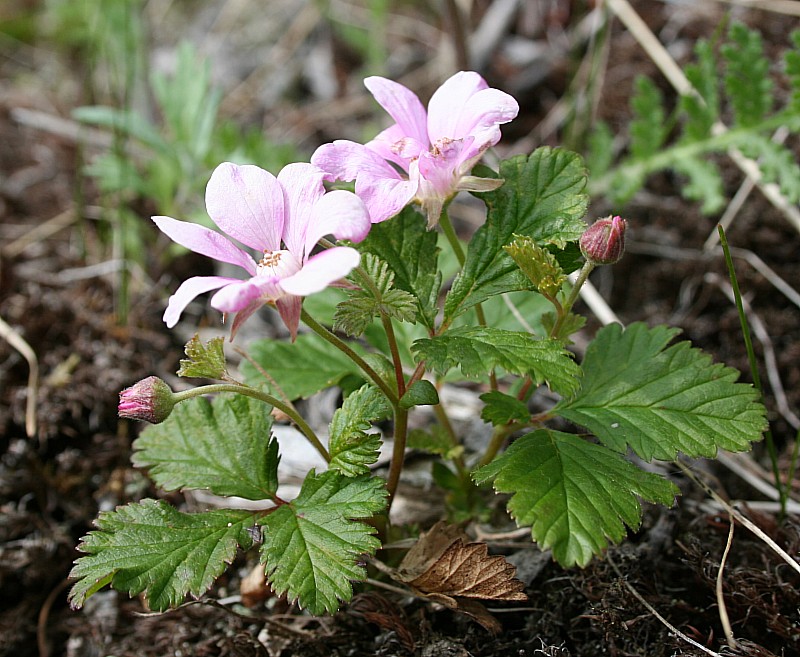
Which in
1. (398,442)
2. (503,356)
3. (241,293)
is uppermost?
(241,293)

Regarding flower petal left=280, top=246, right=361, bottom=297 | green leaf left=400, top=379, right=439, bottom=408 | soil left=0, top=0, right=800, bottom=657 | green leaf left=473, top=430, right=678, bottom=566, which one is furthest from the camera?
soil left=0, top=0, right=800, bottom=657

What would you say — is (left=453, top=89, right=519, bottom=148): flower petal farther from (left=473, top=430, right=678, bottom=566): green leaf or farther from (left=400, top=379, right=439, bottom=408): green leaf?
(left=473, top=430, right=678, bottom=566): green leaf

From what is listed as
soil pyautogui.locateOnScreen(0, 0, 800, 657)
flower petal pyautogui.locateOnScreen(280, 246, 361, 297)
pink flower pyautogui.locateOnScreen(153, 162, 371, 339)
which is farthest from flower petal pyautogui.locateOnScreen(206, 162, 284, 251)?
soil pyautogui.locateOnScreen(0, 0, 800, 657)

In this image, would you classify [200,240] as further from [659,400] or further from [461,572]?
[659,400]

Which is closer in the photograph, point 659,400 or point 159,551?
point 159,551

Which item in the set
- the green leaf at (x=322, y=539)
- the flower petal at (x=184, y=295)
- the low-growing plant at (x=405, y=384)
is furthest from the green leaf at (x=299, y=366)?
the flower petal at (x=184, y=295)

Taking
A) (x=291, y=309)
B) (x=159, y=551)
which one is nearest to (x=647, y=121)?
(x=291, y=309)
